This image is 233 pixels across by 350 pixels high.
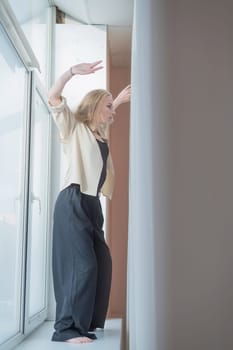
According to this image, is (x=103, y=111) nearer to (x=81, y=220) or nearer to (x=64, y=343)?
(x=81, y=220)

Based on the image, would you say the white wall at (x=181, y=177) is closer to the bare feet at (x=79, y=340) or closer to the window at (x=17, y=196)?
the bare feet at (x=79, y=340)

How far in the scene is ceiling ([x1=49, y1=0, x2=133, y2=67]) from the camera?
2.32 m

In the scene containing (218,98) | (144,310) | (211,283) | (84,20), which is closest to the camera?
(144,310)

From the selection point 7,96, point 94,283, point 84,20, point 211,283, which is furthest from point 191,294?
point 84,20

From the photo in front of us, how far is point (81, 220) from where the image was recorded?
1783 mm

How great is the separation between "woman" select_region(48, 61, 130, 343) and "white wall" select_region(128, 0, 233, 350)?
0.62ft

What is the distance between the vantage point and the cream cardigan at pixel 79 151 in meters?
1.83

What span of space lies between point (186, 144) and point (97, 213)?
49 cm

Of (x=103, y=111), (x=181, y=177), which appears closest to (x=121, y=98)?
(x=103, y=111)

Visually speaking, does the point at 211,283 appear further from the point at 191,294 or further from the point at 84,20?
the point at 84,20

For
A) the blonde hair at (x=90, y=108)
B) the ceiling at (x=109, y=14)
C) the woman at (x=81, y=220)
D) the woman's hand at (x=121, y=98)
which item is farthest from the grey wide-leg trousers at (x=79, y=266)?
the ceiling at (x=109, y=14)

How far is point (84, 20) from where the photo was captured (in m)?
2.49

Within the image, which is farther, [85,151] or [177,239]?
[85,151]

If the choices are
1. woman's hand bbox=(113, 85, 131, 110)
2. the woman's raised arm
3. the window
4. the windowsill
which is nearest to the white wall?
the windowsill
